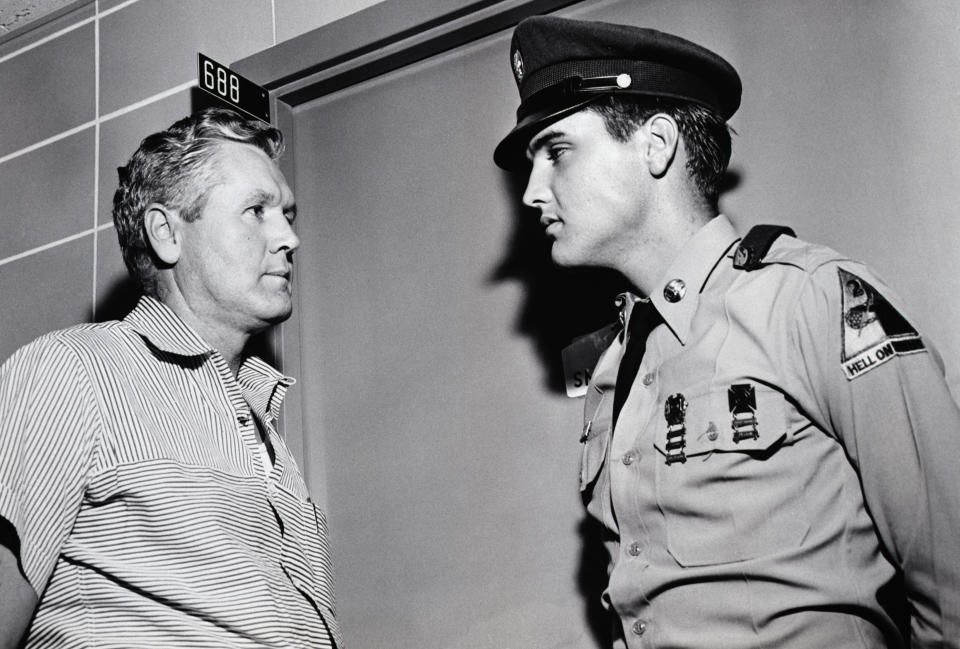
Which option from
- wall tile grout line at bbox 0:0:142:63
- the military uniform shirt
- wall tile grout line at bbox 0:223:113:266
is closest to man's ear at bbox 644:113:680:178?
the military uniform shirt

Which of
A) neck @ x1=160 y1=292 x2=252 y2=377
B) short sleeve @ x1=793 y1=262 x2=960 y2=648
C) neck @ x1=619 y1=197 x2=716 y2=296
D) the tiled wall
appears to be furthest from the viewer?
the tiled wall

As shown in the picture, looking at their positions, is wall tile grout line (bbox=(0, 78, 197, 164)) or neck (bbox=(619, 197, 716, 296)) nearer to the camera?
neck (bbox=(619, 197, 716, 296))

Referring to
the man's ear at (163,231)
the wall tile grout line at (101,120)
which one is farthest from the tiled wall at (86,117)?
the man's ear at (163,231)

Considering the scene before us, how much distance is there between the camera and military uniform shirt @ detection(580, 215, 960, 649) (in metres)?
1.33

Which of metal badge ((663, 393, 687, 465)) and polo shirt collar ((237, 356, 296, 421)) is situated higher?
polo shirt collar ((237, 356, 296, 421))

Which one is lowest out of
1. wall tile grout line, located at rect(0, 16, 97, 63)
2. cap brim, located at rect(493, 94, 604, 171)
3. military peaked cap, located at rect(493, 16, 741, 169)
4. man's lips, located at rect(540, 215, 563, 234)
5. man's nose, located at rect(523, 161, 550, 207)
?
man's lips, located at rect(540, 215, 563, 234)

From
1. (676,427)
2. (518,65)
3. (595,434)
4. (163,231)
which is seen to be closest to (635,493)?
(676,427)

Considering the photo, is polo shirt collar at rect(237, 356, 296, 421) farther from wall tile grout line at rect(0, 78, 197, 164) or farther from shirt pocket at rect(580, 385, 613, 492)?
wall tile grout line at rect(0, 78, 197, 164)

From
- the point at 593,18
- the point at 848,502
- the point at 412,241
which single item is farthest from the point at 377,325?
the point at 848,502

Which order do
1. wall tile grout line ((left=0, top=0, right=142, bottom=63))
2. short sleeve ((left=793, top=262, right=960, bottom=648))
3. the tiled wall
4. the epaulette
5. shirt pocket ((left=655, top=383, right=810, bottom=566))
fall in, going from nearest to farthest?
1. short sleeve ((left=793, top=262, right=960, bottom=648))
2. shirt pocket ((left=655, top=383, right=810, bottom=566))
3. the epaulette
4. the tiled wall
5. wall tile grout line ((left=0, top=0, right=142, bottom=63))

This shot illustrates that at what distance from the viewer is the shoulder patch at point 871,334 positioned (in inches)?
53.6

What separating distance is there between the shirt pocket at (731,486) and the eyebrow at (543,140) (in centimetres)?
55

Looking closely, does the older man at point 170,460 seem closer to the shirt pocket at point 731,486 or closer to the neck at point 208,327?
the neck at point 208,327

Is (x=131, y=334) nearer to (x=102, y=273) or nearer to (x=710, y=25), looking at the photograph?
(x=102, y=273)
